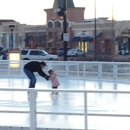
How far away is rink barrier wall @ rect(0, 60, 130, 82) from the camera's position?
26.9 m

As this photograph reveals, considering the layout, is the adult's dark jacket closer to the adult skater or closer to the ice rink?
the adult skater

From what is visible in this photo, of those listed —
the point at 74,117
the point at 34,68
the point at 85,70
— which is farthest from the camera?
the point at 85,70

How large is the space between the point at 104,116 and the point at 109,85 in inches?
507

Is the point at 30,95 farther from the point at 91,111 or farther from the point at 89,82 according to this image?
the point at 89,82

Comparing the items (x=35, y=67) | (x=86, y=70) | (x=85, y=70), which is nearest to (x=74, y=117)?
(x=35, y=67)

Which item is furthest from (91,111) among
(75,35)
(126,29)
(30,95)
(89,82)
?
(75,35)

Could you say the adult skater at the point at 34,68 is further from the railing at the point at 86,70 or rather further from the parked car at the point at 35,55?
the parked car at the point at 35,55

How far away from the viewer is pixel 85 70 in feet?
94.1

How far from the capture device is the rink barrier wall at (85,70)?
2691cm

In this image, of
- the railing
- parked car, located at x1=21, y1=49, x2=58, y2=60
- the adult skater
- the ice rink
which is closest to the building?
parked car, located at x1=21, y1=49, x2=58, y2=60

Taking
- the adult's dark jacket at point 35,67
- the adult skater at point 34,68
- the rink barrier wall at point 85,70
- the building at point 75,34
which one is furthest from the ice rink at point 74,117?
the building at point 75,34

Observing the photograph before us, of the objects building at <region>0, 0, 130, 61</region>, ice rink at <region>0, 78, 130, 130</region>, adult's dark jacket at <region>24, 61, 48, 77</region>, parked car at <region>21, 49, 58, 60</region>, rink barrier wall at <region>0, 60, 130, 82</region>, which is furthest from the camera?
building at <region>0, 0, 130, 61</region>

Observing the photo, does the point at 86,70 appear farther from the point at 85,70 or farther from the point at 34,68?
the point at 34,68

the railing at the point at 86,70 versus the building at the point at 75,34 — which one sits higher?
the building at the point at 75,34
